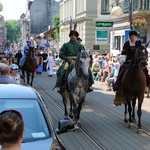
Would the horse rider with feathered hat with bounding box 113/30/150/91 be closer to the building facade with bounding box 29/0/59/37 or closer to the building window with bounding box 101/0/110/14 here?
the building window with bounding box 101/0/110/14

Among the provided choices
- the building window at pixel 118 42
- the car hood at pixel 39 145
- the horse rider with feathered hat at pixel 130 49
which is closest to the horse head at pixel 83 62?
the horse rider with feathered hat at pixel 130 49

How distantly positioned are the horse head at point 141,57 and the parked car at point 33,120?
439 cm

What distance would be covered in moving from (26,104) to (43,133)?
1.83ft

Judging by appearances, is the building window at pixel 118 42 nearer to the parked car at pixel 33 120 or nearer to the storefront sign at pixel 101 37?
the storefront sign at pixel 101 37

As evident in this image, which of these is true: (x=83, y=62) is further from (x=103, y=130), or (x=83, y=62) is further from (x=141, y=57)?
(x=103, y=130)

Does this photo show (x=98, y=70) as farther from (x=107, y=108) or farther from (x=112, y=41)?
(x=112, y=41)

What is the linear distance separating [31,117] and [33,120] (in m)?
0.05

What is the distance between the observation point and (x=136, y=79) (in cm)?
1104

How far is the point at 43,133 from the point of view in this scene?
18.9 feet

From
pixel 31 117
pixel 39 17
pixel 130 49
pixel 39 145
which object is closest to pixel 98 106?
pixel 130 49

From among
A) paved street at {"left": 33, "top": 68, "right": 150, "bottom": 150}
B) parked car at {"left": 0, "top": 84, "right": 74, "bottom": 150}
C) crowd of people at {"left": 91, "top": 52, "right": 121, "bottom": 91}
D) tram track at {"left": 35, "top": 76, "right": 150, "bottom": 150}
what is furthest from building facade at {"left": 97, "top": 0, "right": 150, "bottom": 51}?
parked car at {"left": 0, "top": 84, "right": 74, "bottom": 150}

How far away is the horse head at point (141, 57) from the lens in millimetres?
10445

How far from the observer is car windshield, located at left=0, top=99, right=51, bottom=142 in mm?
5734

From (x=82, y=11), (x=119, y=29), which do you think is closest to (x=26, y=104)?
(x=119, y=29)
